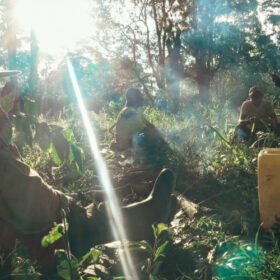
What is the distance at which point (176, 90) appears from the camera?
15734 mm

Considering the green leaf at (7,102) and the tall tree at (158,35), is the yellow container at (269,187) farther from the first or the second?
the tall tree at (158,35)

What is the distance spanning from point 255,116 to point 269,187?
395cm

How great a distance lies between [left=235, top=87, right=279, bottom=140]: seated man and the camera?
21.0 ft

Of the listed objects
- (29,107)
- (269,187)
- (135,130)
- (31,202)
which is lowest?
(135,130)

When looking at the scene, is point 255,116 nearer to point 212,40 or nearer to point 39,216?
point 39,216

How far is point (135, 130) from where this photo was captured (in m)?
6.73

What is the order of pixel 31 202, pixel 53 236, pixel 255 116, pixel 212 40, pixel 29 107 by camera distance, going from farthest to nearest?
pixel 212 40, pixel 255 116, pixel 31 202, pixel 53 236, pixel 29 107

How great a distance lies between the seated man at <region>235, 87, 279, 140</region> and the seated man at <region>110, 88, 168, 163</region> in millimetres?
1480

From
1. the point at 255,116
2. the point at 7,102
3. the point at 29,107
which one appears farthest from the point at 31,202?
the point at 255,116

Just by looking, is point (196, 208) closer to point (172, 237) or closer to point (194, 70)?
point (172, 237)

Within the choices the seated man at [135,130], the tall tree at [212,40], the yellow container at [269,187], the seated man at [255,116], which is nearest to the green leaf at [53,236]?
the yellow container at [269,187]

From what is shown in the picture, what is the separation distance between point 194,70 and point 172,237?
17.7 metres

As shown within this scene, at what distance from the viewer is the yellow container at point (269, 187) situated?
9.70ft

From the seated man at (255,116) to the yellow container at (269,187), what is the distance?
3432 millimetres
